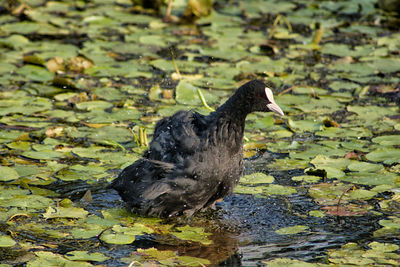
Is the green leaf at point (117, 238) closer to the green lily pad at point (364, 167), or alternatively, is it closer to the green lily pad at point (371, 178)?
the green lily pad at point (371, 178)

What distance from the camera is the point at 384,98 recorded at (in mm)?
7184

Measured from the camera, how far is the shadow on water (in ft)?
14.0

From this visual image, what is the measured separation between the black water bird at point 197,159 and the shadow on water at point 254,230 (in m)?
0.24

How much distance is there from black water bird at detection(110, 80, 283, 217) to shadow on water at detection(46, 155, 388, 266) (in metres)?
0.24

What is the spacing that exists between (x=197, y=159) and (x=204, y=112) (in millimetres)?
1758

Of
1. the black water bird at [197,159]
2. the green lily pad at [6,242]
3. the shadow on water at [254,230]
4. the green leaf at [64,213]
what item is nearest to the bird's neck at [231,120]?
the black water bird at [197,159]

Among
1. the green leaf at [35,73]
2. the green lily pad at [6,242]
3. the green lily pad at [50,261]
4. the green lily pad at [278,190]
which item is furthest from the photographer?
the green leaf at [35,73]

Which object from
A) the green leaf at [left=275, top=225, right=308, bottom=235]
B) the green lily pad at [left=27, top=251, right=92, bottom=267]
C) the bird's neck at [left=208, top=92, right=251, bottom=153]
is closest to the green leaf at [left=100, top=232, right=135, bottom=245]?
the green lily pad at [left=27, top=251, right=92, bottom=267]

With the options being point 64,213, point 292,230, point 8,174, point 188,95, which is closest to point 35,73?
point 188,95

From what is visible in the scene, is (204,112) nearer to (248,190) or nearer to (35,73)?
(248,190)

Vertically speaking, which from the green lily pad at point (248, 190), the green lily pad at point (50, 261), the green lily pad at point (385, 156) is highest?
the green lily pad at point (385, 156)

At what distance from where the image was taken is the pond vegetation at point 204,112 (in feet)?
14.5

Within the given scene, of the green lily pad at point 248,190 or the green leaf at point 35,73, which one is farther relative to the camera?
the green leaf at point 35,73

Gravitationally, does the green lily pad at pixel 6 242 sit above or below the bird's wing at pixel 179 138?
below
